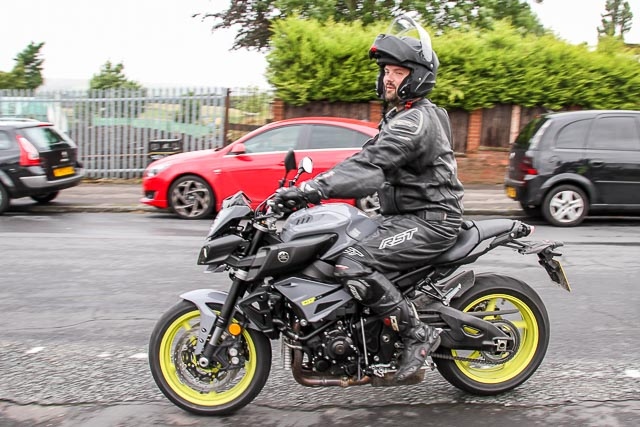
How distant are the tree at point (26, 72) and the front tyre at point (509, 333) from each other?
23798 mm

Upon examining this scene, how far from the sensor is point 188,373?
428cm

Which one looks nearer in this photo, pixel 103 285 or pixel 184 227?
pixel 103 285

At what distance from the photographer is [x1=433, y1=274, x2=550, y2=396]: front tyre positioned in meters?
4.39

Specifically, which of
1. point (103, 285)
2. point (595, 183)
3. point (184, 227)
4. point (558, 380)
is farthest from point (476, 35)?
point (558, 380)

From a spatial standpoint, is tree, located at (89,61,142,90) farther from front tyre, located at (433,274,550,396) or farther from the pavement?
front tyre, located at (433,274,550,396)

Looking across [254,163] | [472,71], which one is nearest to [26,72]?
[472,71]

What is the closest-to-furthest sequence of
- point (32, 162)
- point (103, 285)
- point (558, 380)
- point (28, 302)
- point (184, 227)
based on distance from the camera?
point (558, 380)
point (28, 302)
point (103, 285)
point (184, 227)
point (32, 162)

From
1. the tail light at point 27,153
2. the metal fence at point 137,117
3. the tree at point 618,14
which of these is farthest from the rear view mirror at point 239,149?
the tree at point 618,14

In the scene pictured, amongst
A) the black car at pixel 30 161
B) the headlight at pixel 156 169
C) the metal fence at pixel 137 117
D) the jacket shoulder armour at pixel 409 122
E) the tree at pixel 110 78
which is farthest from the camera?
the tree at pixel 110 78

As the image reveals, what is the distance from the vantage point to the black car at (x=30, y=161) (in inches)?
508

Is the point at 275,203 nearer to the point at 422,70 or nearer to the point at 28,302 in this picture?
the point at 422,70

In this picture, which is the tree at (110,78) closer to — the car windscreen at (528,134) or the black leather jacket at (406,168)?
the car windscreen at (528,134)

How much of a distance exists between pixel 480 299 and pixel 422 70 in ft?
4.61

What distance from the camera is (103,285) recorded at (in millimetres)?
7512
